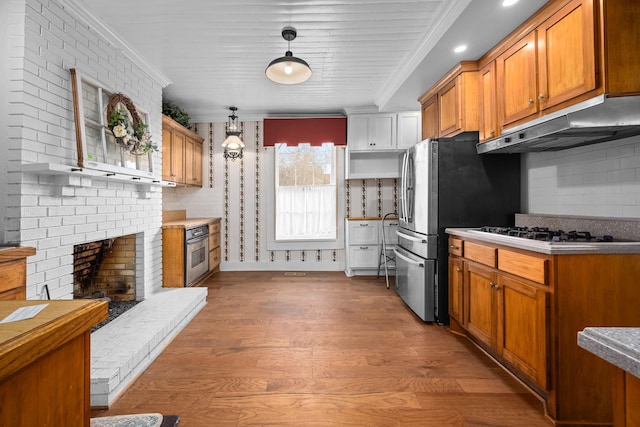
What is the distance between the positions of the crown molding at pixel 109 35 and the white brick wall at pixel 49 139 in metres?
0.03

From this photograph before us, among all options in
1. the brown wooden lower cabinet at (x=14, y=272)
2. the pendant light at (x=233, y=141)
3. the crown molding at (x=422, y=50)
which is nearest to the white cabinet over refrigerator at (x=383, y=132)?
the crown molding at (x=422, y=50)

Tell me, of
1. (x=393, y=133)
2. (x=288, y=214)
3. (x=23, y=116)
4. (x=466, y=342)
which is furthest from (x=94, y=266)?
(x=393, y=133)

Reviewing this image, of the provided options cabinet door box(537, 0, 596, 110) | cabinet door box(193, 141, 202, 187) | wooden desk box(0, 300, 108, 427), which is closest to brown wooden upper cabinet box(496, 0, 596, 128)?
cabinet door box(537, 0, 596, 110)

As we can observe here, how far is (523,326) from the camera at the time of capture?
6.44 feet

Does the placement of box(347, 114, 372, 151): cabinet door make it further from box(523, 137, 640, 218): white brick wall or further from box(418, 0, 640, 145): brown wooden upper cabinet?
box(523, 137, 640, 218): white brick wall

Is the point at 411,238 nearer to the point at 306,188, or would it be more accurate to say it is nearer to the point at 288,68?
the point at 288,68

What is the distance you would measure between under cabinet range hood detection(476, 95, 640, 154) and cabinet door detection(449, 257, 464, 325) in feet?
3.59

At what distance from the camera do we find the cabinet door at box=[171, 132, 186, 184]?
14.2ft

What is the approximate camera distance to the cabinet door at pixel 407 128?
4961 millimetres

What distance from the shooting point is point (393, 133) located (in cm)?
498

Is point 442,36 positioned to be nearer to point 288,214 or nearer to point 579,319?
point 579,319

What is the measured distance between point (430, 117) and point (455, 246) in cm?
173

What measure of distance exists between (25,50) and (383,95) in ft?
12.0

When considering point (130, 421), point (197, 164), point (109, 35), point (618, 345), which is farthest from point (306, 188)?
point (618, 345)
